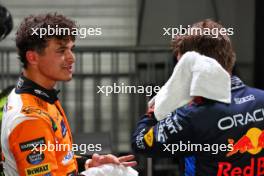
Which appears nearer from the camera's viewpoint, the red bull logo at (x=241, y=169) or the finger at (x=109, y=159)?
Answer: the red bull logo at (x=241, y=169)

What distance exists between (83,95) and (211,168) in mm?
3494

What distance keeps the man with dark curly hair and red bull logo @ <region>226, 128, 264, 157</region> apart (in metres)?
0.54

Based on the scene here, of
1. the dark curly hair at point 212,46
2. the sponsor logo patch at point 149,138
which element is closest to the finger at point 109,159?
the sponsor logo patch at point 149,138

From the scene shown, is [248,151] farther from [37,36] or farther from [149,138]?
[37,36]

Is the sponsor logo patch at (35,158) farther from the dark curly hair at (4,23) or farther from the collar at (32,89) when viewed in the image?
the dark curly hair at (4,23)

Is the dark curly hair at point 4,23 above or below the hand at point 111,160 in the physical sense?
above

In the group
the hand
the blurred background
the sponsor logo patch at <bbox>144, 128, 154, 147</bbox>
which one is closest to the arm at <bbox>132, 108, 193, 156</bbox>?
the sponsor logo patch at <bbox>144, 128, 154, 147</bbox>

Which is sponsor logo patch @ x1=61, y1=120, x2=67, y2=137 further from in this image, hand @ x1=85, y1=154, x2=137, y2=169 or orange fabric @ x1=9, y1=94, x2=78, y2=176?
hand @ x1=85, y1=154, x2=137, y2=169

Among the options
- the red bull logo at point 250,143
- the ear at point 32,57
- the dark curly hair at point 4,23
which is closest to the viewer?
the red bull logo at point 250,143

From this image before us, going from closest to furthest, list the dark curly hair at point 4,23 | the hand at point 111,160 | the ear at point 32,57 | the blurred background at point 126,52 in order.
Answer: the ear at point 32,57 → the hand at point 111,160 → the dark curly hair at point 4,23 → the blurred background at point 126,52

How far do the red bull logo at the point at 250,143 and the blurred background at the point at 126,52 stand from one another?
299 centimetres

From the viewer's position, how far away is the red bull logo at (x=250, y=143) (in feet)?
8.12

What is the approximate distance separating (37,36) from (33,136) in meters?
0.51

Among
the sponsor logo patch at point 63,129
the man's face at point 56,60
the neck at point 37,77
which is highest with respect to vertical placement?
the man's face at point 56,60
